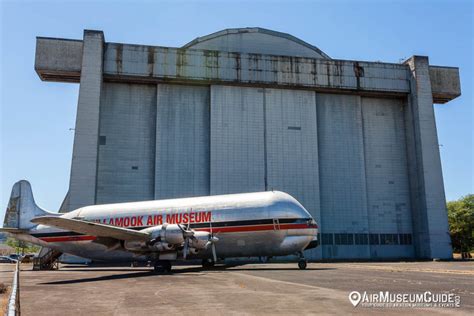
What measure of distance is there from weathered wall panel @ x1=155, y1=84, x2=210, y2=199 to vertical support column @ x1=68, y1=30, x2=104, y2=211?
7.34m

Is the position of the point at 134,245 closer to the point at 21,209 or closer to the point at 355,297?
the point at 21,209

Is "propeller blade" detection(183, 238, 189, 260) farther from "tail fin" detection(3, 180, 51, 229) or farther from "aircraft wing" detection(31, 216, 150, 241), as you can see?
"tail fin" detection(3, 180, 51, 229)

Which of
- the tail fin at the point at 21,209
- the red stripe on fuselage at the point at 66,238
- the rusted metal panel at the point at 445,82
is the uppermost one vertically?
the rusted metal panel at the point at 445,82

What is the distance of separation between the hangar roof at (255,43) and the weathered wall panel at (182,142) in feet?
23.0

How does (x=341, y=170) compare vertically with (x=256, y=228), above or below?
above

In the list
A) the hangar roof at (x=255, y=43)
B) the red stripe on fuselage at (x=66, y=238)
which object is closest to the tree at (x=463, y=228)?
the hangar roof at (x=255, y=43)

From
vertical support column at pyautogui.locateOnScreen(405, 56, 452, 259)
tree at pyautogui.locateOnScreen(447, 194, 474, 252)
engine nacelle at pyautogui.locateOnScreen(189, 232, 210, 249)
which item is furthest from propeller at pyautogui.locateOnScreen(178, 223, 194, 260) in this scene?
tree at pyautogui.locateOnScreen(447, 194, 474, 252)

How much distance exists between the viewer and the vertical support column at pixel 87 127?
44.5 metres

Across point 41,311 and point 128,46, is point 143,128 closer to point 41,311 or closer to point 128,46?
point 128,46

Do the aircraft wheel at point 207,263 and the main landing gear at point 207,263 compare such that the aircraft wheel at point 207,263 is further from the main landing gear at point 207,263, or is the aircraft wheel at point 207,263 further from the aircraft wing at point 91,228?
the aircraft wing at point 91,228

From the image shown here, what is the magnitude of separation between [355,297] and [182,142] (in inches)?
1566

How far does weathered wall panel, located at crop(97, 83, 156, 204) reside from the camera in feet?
158

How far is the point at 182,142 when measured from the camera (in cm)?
5000

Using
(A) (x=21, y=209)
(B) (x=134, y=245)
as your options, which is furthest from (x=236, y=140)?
→ (B) (x=134, y=245)
